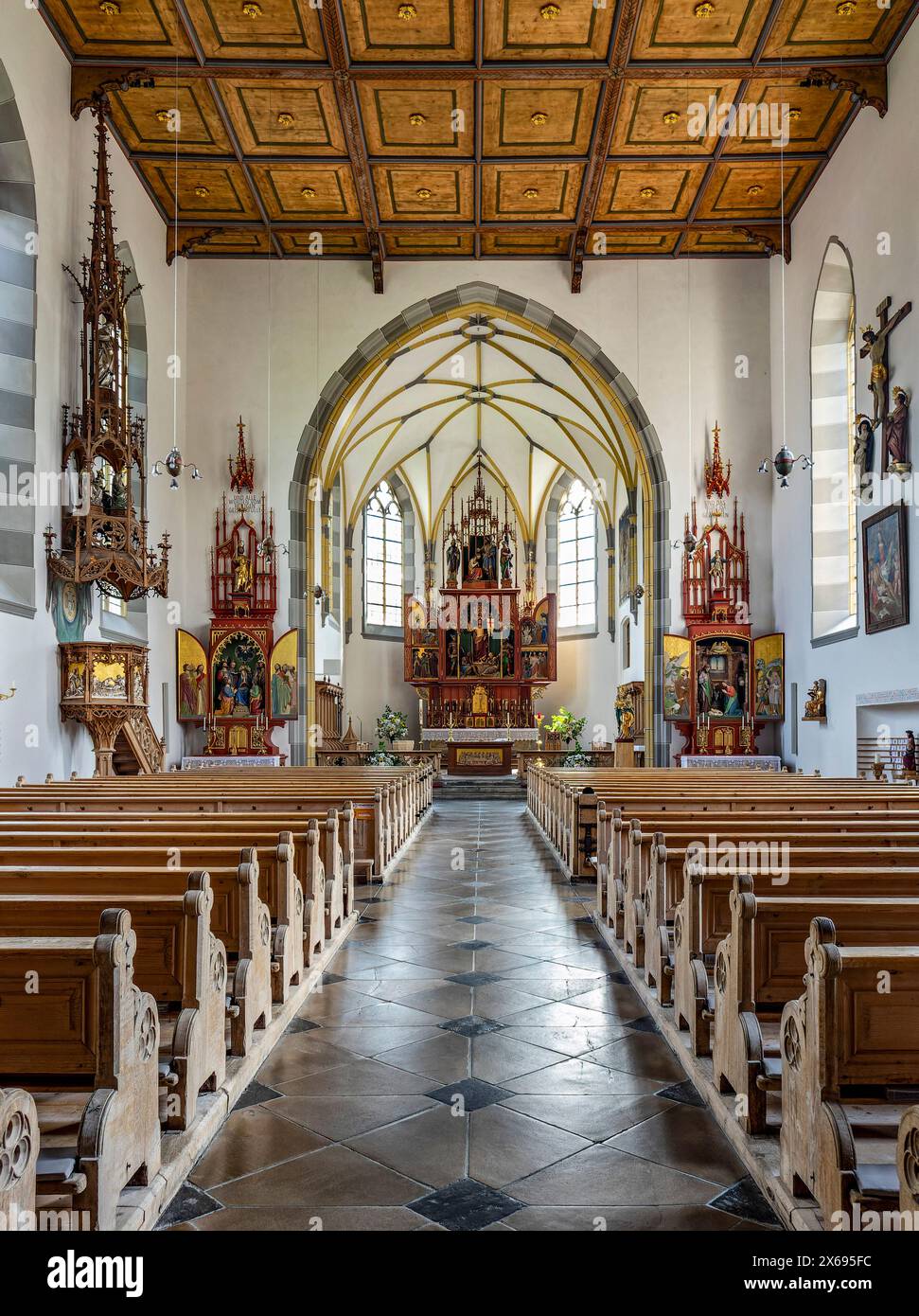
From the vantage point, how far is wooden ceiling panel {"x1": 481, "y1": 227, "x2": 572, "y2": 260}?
1711 cm

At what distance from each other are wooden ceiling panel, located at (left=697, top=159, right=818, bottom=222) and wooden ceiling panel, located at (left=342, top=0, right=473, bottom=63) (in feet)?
15.7

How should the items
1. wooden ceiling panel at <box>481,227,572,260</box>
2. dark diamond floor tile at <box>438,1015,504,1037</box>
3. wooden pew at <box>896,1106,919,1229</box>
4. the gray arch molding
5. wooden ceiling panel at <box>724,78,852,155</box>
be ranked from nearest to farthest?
wooden pew at <box>896,1106,919,1229</box>
dark diamond floor tile at <box>438,1015,504,1037</box>
wooden ceiling panel at <box>724,78,852,155</box>
wooden ceiling panel at <box>481,227,572,260</box>
the gray arch molding

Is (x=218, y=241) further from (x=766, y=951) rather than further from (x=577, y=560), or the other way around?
(x=766, y=951)

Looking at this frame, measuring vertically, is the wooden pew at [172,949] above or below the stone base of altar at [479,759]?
above

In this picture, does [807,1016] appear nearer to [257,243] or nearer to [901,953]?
[901,953]

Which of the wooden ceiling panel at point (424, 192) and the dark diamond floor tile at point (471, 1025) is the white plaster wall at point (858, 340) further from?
the dark diamond floor tile at point (471, 1025)

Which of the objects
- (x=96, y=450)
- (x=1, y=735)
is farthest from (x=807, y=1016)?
(x=96, y=450)

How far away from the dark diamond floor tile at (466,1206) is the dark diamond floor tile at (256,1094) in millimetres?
1023

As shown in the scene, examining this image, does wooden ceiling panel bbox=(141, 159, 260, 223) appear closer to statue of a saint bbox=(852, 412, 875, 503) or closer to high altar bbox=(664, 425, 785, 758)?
high altar bbox=(664, 425, 785, 758)

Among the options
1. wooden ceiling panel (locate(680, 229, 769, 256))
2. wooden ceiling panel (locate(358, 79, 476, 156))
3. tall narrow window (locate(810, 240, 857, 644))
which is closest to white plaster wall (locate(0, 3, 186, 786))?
wooden ceiling panel (locate(358, 79, 476, 156))

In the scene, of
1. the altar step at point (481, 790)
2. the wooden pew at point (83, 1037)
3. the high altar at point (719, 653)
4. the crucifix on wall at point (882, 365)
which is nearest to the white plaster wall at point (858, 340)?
the crucifix on wall at point (882, 365)

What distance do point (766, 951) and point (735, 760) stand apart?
13.8 m

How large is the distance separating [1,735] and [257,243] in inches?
439

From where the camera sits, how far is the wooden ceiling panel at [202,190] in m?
15.1
